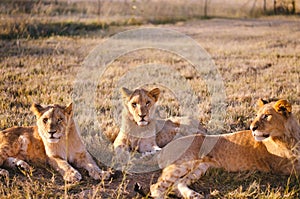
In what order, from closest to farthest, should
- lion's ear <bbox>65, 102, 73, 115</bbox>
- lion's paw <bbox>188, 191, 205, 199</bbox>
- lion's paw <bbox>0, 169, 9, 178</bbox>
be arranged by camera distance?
lion's paw <bbox>188, 191, 205, 199</bbox>
lion's paw <bbox>0, 169, 9, 178</bbox>
lion's ear <bbox>65, 102, 73, 115</bbox>

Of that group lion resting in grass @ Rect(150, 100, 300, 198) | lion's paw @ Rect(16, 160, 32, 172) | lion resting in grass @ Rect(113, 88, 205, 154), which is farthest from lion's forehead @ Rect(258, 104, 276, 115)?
lion's paw @ Rect(16, 160, 32, 172)

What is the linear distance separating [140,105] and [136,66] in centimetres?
548

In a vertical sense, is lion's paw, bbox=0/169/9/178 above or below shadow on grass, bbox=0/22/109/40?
below

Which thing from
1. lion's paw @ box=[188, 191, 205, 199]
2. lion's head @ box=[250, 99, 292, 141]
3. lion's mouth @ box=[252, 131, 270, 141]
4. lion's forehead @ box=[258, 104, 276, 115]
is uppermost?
lion's forehead @ box=[258, 104, 276, 115]

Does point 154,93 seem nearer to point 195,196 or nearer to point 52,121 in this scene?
point 52,121

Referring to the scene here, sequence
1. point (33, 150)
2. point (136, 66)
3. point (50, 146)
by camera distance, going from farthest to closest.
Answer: point (136, 66), point (33, 150), point (50, 146)

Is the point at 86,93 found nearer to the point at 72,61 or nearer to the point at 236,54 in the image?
the point at 72,61

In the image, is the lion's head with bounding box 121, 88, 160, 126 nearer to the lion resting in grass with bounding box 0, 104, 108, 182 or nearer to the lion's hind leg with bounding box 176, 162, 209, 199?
the lion resting in grass with bounding box 0, 104, 108, 182

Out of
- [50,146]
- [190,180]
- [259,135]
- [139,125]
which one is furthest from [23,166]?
[259,135]

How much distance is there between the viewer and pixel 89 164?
525cm

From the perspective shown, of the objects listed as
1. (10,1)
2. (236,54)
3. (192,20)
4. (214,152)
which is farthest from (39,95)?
(192,20)

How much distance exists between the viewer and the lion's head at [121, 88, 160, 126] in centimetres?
565

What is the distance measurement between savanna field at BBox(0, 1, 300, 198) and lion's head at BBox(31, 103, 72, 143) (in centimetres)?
37

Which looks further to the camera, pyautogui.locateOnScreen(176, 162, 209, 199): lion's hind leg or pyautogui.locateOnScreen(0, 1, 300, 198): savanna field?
pyautogui.locateOnScreen(0, 1, 300, 198): savanna field
